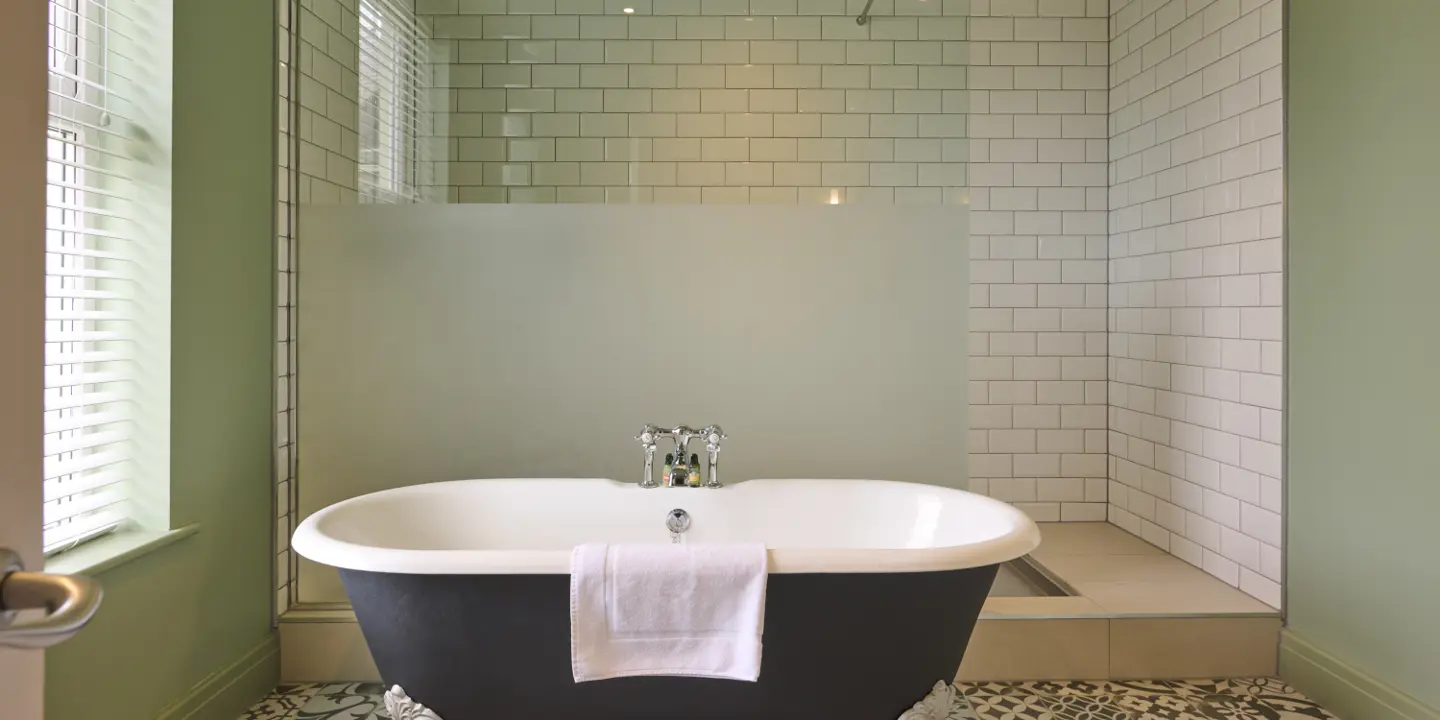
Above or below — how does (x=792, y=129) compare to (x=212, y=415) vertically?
above

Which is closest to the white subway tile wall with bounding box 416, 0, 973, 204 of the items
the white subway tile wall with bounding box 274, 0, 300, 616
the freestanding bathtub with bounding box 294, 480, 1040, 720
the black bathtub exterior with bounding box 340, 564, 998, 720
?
the white subway tile wall with bounding box 274, 0, 300, 616

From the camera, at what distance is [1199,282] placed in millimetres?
2898

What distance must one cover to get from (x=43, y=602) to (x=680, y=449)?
199 cm

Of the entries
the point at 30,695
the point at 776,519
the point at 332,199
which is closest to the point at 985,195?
the point at 776,519

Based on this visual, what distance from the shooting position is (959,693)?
2432 mm

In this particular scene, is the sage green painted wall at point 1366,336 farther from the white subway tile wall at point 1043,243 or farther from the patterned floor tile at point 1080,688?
the white subway tile wall at point 1043,243

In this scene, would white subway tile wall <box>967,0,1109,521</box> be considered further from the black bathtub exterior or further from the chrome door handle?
the chrome door handle

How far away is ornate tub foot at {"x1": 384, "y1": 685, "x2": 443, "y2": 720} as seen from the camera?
1910 millimetres

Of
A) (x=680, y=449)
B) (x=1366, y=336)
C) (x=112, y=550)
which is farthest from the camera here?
(x=680, y=449)

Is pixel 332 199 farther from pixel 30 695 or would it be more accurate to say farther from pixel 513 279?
pixel 30 695

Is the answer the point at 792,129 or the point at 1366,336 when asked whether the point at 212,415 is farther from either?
the point at 1366,336

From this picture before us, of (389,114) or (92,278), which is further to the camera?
(389,114)

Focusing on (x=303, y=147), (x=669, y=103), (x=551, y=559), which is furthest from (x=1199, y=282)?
(x=303, y=147)

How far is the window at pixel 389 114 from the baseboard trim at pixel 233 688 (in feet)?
4.77
